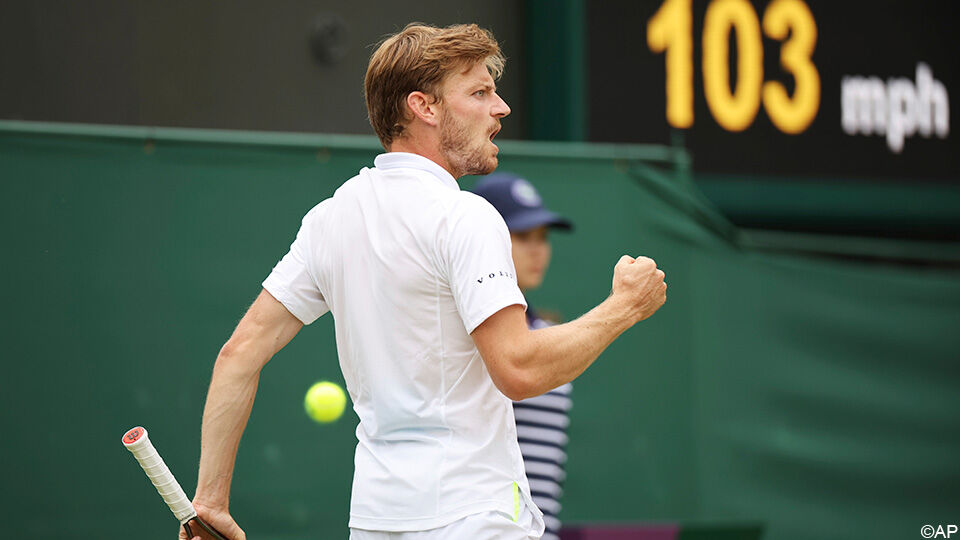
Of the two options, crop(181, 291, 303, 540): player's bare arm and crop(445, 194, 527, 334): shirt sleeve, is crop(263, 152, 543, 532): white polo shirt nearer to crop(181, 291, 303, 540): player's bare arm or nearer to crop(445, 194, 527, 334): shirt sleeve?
crop(445, 194, 527, 334): shirt sleeve

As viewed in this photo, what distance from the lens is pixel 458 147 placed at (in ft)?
7.32

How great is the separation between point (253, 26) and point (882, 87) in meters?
3.30

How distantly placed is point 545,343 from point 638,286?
0.21 metres

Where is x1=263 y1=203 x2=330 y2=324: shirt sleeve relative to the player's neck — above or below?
below

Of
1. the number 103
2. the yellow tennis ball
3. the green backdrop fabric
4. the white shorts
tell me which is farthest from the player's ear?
the number 103

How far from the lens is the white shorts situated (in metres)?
2.02

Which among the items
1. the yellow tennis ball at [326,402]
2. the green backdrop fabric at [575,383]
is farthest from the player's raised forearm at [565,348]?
the green backdrop fabric at [575,383]

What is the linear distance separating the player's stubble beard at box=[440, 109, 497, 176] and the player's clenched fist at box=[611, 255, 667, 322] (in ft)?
1.06

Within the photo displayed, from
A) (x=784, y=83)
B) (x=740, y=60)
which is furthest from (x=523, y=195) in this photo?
(x=784, y=83)

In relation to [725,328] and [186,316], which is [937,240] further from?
[186,316]

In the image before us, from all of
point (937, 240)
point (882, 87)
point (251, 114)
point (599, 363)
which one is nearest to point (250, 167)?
point (251, 114)

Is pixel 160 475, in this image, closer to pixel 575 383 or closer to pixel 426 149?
pixel 426 149

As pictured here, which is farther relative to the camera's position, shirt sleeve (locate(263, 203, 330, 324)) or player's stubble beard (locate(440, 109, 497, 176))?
shirt sleeve (locate(263, 203, 330, 324))

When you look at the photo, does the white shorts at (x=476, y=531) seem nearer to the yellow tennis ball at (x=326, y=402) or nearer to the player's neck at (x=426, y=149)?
the player's neck at (x=426, y=149)
